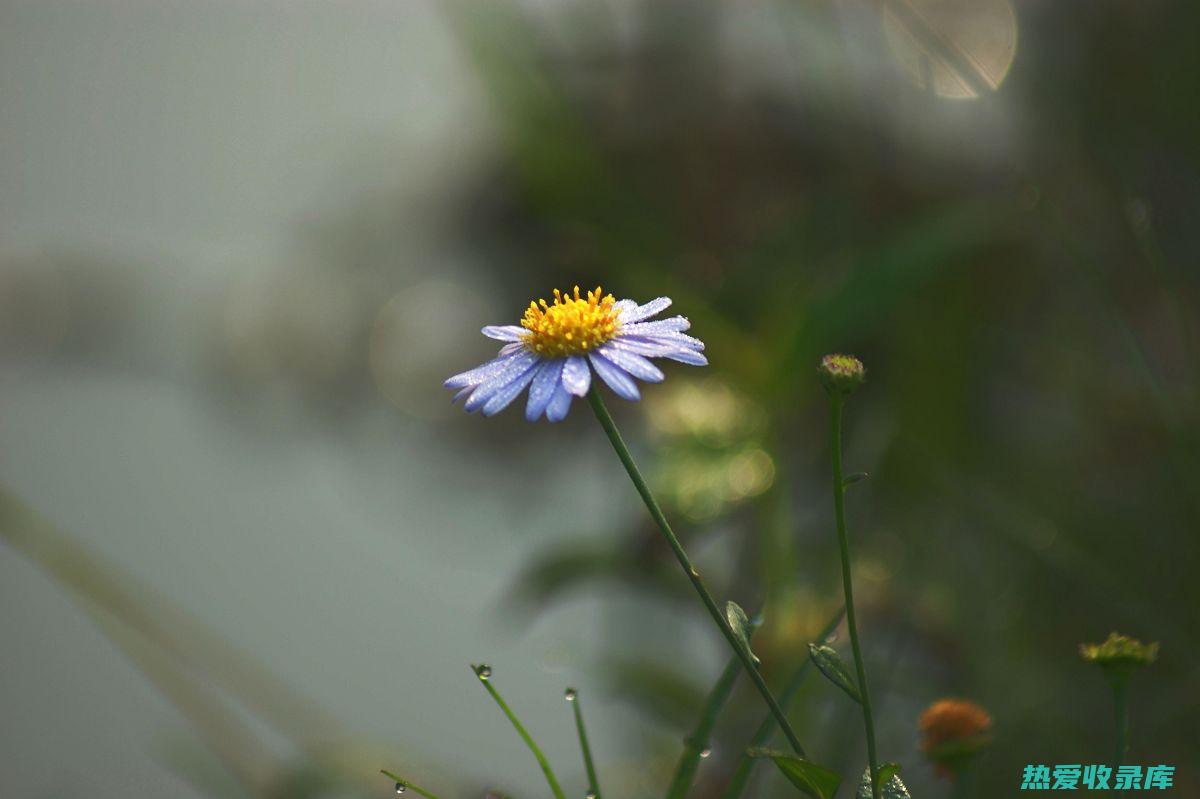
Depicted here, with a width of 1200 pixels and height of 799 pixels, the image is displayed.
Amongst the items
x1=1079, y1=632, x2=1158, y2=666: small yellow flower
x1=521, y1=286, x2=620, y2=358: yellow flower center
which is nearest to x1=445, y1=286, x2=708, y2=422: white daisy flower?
x1=521, y1=286, x2=620, y2=358: yellow flower center

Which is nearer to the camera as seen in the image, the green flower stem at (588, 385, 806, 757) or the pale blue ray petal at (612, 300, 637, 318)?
the green flower stem at (588, 385, 806, 757)

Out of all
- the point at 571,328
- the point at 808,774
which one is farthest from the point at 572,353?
the point at 808,774

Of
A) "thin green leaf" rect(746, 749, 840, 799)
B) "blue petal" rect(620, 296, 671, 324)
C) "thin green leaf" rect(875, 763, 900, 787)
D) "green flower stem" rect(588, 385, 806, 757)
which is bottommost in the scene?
"thin green leaf" rect(746, 749, 840, 799)

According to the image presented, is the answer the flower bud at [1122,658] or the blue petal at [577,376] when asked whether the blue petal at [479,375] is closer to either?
the blue petal at [577,376]

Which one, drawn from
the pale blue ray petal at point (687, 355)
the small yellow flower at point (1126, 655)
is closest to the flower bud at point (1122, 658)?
the small yellow flower at point (1126, 655)

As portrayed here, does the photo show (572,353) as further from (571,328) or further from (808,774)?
(808,774)

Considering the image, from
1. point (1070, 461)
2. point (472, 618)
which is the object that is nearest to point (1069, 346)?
point (1070, 461)

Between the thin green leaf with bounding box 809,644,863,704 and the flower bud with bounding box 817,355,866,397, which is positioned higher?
the flower bud with bounding box 817,355,866,397

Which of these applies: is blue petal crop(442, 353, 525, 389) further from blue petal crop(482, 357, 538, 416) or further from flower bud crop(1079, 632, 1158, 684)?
flower bud crop(1079, 632, 1158, 684)
